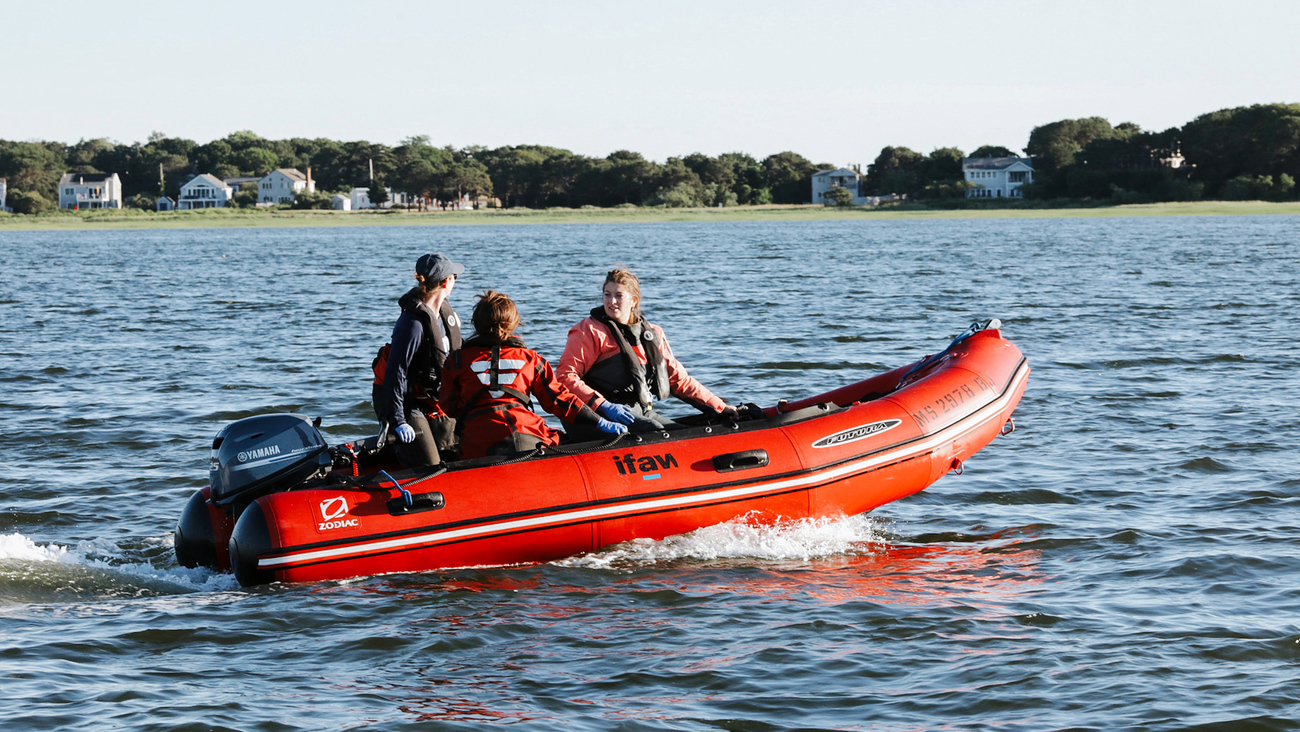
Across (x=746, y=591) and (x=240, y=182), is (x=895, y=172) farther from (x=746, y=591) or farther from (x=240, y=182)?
(x=746, y=591)

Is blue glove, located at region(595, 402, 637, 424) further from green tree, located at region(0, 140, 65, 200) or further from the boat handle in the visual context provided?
green tree, located at region(0, 140, 65, 200)

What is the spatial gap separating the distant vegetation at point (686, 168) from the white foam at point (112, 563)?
73.6 metres

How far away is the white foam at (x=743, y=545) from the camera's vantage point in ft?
22.3

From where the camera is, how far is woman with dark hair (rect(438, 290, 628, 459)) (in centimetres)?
646

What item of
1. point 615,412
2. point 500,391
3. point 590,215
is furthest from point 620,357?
point 590,215

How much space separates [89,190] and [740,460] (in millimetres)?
112590

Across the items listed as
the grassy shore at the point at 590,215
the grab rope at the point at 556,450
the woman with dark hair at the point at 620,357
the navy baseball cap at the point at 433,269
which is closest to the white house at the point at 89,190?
the grassy shore at the point at 590,215

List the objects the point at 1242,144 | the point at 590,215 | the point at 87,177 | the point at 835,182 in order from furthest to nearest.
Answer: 1. the point at 87,177
2. the point at 835,182
3. the point at 590,215
4. the point at 1242,144

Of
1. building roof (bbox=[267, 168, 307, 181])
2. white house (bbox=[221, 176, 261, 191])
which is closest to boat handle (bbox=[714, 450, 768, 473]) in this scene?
building roof (bbox=[267, 168, 307, 181])

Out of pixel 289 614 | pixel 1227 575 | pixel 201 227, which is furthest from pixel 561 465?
pixel 201 227

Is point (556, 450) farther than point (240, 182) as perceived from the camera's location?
No

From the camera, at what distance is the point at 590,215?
278ft

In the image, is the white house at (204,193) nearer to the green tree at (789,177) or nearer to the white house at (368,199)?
the white house at (368,199)

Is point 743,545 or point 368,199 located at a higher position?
point 368,199
